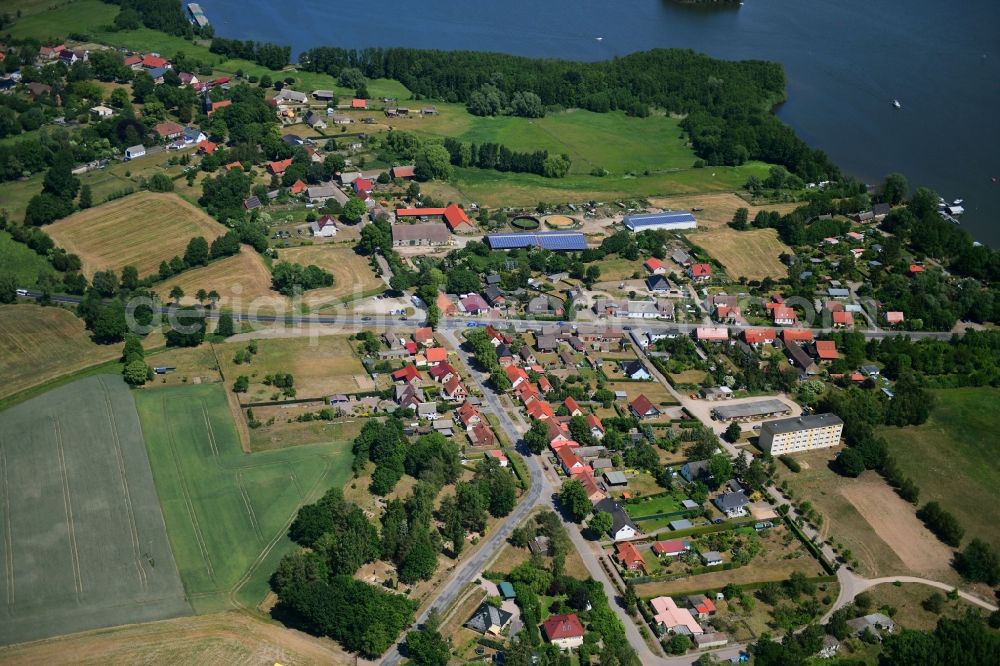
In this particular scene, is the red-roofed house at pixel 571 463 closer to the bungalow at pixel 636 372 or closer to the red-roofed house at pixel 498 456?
the red-roofed house at pixel 498 456

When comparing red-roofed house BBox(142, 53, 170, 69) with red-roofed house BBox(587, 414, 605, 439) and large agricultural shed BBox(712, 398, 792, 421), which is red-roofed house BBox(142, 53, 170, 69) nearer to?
red-roofed house BBox(587, 414, 605, 439)

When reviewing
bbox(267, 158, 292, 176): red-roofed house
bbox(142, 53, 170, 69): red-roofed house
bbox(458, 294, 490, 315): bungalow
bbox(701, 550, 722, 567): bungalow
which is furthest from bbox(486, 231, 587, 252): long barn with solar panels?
bbox(142, 53, 170, 69): red-roofed house

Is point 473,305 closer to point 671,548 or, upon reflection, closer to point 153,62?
point 671,548

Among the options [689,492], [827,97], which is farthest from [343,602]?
[827,97]

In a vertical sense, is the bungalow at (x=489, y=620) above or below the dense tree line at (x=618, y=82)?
below

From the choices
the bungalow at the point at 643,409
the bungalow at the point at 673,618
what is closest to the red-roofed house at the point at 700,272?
the bungalow at the point at 643,409

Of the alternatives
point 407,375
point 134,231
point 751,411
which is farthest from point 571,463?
point 134,231
